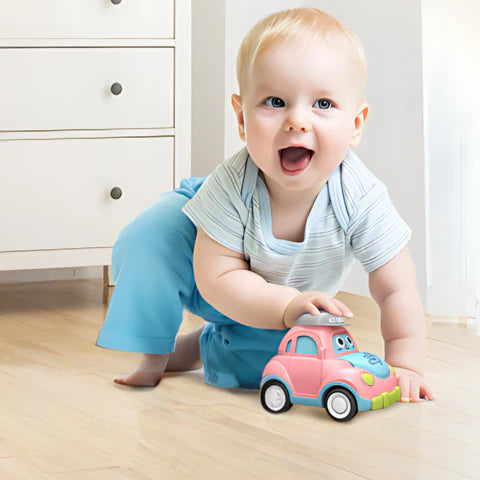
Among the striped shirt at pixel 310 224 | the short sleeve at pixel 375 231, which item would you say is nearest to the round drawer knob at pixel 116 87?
the striped shirt at pixel 310 224

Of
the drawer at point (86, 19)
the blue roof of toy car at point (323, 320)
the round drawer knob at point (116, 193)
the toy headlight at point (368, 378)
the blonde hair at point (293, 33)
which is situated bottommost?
the toy headlight at point (368, 378)

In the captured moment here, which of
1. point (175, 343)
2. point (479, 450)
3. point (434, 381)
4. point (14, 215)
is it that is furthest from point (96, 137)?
point (479, 450)

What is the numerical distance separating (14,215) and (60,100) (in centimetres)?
22

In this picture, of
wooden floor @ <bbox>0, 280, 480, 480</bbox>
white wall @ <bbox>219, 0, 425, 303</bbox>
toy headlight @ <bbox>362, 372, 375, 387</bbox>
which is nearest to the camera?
wooden floor @ <bbox>0, 280, 480, 480</bbox>

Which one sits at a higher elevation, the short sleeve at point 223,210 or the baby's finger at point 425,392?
the short sleeve at point 223,210

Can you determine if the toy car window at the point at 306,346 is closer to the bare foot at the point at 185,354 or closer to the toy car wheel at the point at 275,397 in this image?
the toy car wheel at the point at 275,397

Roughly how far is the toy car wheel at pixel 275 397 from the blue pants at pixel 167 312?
113mm

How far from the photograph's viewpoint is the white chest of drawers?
1.49m

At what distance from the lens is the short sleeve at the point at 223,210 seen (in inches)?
40.3

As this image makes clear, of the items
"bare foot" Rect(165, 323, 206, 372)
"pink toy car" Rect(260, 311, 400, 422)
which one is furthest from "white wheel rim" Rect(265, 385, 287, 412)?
"bare foot" Rect(165, 323, 206, 372)

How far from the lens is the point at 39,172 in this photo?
1.51m

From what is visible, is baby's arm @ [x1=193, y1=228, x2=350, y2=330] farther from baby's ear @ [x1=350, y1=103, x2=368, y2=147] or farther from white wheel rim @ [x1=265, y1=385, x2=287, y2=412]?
baby's ear @ [x1=350, y1=103, x2=368, y2=147]

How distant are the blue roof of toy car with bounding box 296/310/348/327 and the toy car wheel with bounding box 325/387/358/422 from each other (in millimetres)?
71

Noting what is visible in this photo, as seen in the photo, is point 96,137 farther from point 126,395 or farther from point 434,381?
point 434,381
